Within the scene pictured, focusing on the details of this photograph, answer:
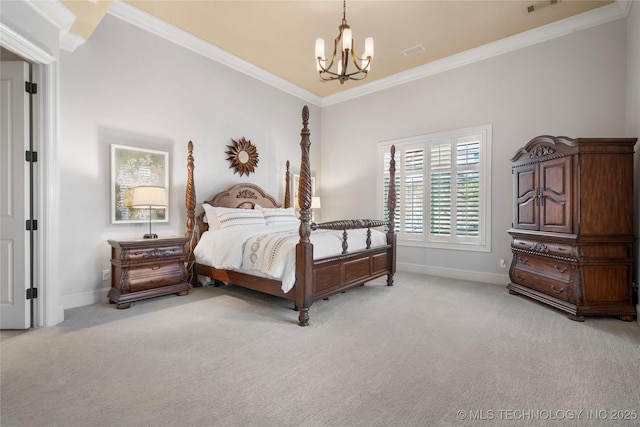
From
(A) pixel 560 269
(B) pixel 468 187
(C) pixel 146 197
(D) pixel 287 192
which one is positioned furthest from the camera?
(D) pixel 287 192

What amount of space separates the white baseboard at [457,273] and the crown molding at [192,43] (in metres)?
4.05

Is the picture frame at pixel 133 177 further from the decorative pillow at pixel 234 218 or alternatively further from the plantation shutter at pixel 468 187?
the plantation shutter at pixel 468 187

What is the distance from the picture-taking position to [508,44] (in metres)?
4.41

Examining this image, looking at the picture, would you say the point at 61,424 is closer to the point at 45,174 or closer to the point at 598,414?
the point at 45,174

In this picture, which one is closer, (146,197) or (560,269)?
(560,269)

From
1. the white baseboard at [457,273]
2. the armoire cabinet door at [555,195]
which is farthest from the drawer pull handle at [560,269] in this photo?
the white baseboard at [457,273]

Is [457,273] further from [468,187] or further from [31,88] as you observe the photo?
[31,88]

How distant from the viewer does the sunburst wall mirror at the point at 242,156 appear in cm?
507

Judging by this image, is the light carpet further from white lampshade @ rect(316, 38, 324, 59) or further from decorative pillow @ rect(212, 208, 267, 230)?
white lampshade @ rect(316, 38, 324, 59)

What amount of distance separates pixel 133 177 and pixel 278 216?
210 centimetres

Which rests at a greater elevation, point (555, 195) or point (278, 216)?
point (555, 195)

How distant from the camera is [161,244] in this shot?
3.65 metres

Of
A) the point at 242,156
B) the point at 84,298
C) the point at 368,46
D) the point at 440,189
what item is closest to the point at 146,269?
the point at 84,298

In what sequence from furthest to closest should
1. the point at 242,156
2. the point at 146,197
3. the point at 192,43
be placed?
the point at 242,156, the point at 192,43, the point at 146,197
